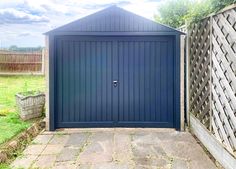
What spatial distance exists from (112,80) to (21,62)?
42.7 ft

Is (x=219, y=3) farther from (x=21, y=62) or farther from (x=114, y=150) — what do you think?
(x=21, y=62)

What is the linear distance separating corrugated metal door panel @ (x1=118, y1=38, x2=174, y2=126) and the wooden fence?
12293 mm

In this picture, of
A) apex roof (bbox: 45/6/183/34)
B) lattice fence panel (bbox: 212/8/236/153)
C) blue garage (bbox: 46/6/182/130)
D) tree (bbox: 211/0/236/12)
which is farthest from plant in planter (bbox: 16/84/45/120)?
tree (bbox: 211/0/236/12)

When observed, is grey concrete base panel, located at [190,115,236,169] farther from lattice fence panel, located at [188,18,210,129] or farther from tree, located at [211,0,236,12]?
tree, located at [211,0,236,12]

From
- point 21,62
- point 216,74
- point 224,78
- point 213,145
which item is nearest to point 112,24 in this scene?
point 216,74

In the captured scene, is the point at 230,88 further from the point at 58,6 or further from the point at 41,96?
the point at 58,6

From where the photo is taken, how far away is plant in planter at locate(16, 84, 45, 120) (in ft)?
22.8

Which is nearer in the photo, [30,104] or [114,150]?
[114,150]

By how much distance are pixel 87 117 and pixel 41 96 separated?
143 centimetres

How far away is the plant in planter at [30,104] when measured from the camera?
695cm

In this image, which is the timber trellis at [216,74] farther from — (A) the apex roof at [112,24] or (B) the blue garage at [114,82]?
(A) the apex roof at [112,24]

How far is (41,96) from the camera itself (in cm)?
730

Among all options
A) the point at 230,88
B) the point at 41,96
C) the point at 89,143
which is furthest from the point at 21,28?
the point at 230,88

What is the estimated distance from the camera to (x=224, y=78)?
4.12 meters
